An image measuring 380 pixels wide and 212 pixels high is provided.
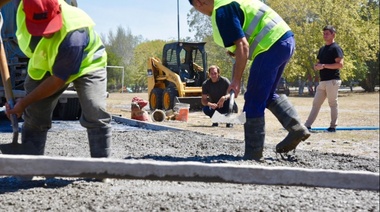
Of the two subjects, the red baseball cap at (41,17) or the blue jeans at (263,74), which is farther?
the blue jeans at (263,74)

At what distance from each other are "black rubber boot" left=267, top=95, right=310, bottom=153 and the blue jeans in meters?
0.32

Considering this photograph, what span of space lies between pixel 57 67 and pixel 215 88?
682 cm

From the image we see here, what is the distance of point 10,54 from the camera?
9461 mm

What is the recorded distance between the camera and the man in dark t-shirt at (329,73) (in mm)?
8094

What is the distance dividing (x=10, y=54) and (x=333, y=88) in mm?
5660

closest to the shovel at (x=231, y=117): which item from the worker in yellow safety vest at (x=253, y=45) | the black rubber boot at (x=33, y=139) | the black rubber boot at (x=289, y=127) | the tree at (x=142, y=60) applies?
the worker in yellow safety vest at (x=253, y=45)

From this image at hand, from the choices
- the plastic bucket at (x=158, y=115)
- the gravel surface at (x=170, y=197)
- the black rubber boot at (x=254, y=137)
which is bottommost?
the plastic bucket at (x=158, y=115)

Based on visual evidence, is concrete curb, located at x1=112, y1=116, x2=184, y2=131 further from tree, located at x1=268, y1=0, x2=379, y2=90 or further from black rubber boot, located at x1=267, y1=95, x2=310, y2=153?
tree, located at x1=268, y1=0, x2=379, y2=90

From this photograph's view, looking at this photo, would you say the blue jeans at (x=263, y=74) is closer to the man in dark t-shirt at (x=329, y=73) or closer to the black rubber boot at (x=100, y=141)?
the black rubber boot at (x=100, y=141)

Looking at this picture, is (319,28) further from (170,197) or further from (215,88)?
(170,197)

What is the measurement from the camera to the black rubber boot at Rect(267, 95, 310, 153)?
4777 mm

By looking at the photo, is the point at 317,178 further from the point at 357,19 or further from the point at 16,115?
the point at 357,19

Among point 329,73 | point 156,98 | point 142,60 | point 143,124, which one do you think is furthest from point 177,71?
point 142,60

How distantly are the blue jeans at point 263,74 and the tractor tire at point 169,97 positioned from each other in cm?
1065
